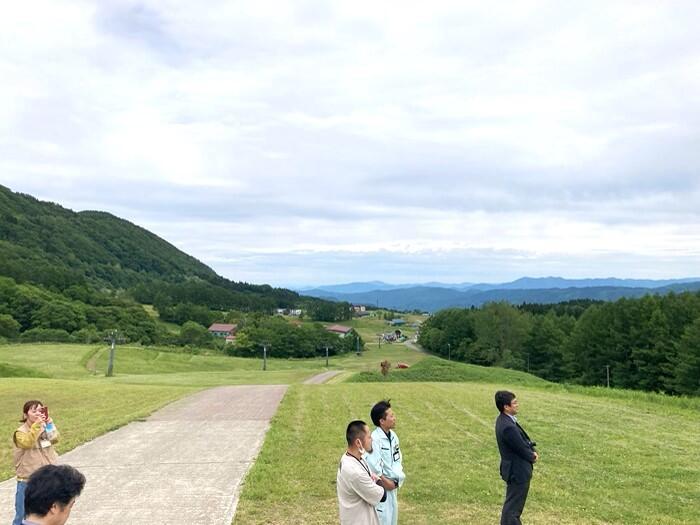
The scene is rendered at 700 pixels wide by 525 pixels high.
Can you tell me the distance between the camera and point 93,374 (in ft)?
151

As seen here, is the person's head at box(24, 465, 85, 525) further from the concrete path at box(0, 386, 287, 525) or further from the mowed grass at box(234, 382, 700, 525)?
the mowed grass at box(234, 382, 700, 525)

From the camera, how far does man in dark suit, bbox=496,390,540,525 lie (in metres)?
7.29

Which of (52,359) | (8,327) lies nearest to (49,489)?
(52,359)

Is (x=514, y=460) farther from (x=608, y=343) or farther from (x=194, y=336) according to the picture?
(x=194, y=336)

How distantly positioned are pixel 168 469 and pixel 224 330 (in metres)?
144

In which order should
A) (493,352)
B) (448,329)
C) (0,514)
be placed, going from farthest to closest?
(448,329)
(493,352)
(0,514)

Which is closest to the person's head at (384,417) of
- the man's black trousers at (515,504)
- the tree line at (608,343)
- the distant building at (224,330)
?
the man's black trousers at (515,504)

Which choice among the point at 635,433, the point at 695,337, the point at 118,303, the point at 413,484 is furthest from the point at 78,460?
the point at 118,303

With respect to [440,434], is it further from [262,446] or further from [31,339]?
[31,339]

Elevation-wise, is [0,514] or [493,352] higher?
[0,514]

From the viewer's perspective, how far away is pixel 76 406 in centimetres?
2239

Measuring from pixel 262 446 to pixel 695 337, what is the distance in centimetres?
5447

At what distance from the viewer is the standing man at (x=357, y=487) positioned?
5.35 m

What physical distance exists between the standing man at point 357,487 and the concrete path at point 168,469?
12.8 ft
